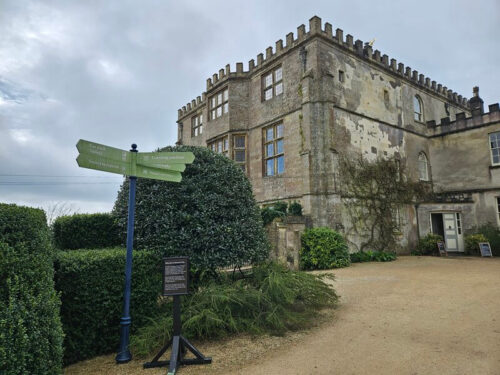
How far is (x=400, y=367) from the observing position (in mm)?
3525

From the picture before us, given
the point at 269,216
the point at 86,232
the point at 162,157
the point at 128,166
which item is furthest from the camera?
the point at 269,216

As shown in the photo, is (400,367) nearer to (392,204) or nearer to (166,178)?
(166,178)

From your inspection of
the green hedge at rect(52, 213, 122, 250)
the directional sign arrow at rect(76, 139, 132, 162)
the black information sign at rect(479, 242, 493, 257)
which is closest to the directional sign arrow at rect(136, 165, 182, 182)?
the directional sign arrow at rect(76, 139, 132, 162)

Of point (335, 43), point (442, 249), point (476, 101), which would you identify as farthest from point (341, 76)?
point (476, 101)

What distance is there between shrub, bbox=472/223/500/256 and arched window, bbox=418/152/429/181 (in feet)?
12.9

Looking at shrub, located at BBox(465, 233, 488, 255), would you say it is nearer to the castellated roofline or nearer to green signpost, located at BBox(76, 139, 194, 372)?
the castellated roofline

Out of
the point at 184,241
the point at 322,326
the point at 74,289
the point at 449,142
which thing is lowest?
the point at 322,326

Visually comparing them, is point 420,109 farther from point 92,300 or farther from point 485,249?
point 92,300

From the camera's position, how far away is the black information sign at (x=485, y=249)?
14.4 metres

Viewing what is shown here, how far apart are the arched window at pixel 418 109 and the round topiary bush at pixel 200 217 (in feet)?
53.2

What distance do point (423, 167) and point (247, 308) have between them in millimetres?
17020

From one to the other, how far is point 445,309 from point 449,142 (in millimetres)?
15475

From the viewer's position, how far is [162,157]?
4.77m

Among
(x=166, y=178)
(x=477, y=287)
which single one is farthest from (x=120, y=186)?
(x=477, y=287)
